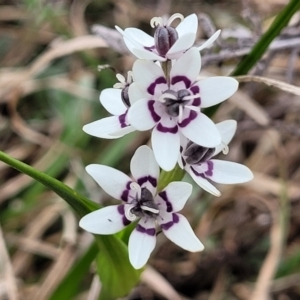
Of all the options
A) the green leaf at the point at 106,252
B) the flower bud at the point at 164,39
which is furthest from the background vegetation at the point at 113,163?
the flower bud at the point at 164,39

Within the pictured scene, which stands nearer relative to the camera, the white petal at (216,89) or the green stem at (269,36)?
the white petal at (216,89)

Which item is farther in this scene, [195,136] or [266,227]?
[266,227]

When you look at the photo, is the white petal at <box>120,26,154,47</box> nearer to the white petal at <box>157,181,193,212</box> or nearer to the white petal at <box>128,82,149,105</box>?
the white petal at <box>128,82,149,105</box>

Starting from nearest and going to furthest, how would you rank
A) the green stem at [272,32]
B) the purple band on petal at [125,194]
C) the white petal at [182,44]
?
the white petal at [182,44]
the purple band on petal at [125,194]
the green stem at [272,32]

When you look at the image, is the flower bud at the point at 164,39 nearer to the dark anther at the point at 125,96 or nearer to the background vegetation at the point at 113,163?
the dark anther at the point at 125,96

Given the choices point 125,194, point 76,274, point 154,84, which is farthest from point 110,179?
point 76,274

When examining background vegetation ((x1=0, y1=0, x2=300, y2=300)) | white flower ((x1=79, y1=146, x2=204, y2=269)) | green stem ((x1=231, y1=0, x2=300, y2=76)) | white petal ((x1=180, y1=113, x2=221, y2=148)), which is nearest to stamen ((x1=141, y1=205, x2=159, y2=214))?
white flower ((x1=79, y1=146, x2=204, y2=269))

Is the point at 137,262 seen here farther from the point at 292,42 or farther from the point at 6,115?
the point at 6,115

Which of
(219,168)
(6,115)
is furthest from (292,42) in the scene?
(6,115)
